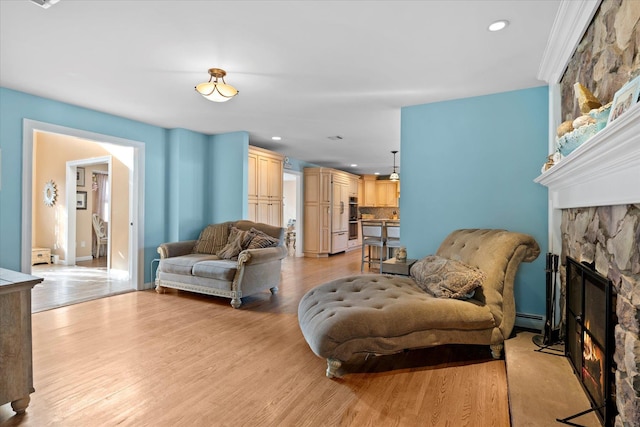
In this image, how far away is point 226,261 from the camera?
14.2 ft

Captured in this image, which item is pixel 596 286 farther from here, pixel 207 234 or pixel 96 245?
pixel 96 245

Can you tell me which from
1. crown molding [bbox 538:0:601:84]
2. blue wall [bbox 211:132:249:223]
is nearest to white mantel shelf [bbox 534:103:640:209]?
crown molding [bbox 538:0:601:84]

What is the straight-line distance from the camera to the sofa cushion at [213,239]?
500 cm

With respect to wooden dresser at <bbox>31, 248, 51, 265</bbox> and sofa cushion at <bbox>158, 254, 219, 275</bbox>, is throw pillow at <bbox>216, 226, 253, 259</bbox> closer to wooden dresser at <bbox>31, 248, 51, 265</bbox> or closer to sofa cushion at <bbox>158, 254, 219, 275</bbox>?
sofa cushion at <bbox>158, 254, 219, 275</bbox>

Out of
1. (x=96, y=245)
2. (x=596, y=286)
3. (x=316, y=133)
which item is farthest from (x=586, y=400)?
(x=96, y=245)

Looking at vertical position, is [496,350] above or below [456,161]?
below

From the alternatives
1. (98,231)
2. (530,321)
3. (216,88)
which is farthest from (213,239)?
(98,231)

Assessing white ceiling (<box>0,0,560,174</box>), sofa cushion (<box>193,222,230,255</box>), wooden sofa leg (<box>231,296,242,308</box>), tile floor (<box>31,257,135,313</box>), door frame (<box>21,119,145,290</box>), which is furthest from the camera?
sofa cushion (<box>193,222,230,255</box>)

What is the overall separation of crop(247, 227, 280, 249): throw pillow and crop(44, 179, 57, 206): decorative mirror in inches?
204

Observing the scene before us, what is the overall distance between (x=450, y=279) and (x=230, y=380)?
1768 mm

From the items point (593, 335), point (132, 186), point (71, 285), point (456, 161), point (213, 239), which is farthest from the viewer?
point (213, 239)

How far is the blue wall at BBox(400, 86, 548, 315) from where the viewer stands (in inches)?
131

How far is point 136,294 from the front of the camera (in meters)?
4.57

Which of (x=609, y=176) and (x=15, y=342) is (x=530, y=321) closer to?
(x=609, y=176)
